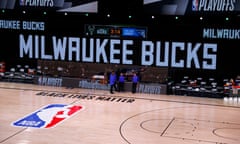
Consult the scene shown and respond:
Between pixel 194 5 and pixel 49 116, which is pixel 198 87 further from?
pixel 49 116

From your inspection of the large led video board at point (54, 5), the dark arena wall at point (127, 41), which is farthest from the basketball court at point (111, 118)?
the large led video board at point (54, 5)

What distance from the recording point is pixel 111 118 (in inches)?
873

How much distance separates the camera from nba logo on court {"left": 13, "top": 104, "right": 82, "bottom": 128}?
20.7m

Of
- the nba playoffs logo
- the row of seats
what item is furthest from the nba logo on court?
the nba playoffs logo

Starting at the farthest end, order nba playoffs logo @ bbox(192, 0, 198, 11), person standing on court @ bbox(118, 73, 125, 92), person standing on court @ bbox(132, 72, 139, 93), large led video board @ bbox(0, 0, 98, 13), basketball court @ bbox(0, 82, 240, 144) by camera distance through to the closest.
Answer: large led video board @ bbox(0, 0, 98, 13) → person standing on court @ bbox(118, 73, 125, 92) → person standing on court @ bbox(132, 72, 139, 93) → nba playoffs logo @ bbox(192, 0, 198, 11) → basketball court @ bbox(0, 82, 240, 144)

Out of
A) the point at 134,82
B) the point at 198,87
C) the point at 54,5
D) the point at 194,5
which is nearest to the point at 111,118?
the point at 134,82

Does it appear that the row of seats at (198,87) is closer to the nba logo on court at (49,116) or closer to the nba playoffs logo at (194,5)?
the nba playoffs logo at (194,5)

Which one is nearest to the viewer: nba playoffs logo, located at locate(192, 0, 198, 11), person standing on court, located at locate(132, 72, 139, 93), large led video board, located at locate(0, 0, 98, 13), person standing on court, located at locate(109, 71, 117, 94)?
nba playoffs logo, located at locate(192, 0, 198, 11)

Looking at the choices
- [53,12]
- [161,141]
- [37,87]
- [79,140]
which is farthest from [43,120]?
[53,12]

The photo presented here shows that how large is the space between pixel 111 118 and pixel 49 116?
124 inches

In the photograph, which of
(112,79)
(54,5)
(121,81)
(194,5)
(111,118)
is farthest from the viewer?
(54,5)

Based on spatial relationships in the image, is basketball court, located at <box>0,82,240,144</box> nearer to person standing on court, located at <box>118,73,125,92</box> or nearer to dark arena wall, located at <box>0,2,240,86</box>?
person standing on court, located at <box>118,73,125,92</box>

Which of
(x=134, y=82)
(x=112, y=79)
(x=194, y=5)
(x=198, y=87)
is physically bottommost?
(x=198, y=87)

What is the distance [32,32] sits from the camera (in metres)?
32.2
